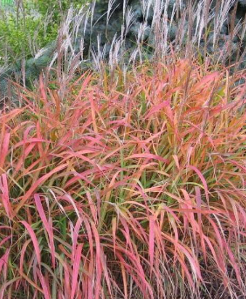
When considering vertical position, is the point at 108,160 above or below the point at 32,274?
above

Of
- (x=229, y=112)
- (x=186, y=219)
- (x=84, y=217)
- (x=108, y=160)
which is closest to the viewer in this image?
(x=84, y=217)

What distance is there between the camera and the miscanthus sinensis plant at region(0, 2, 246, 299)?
100 inches

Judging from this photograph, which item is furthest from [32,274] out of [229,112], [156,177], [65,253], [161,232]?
[229,112]

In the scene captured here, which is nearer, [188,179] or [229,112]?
[188,179]

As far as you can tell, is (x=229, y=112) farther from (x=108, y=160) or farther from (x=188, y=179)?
(x=108, y=160)

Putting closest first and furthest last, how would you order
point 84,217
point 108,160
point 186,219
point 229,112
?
point 84,217
point 186,219
point 108,160
point 229,112

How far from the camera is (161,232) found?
268 centimetres

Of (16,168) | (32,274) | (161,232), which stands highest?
(16,168)

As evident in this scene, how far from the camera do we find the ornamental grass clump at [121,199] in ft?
8.36

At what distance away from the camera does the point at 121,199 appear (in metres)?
2.73

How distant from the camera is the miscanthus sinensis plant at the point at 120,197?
2.55 meters

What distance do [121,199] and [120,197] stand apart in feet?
0.06

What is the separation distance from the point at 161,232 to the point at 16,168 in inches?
29.1

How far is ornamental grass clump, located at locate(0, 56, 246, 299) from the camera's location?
2.55 metres
